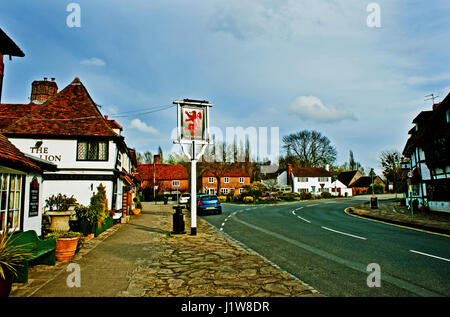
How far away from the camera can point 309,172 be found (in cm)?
6494

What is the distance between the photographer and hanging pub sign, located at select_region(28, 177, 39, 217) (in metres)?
9.06

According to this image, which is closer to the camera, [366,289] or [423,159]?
[366,289]

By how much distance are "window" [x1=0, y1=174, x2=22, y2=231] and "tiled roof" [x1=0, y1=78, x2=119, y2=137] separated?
10172 mm

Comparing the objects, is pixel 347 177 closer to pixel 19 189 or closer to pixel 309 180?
pixel 309 180

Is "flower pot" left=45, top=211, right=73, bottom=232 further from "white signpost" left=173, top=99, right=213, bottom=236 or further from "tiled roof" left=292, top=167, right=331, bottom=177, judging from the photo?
"tiled roof" left=292, top=167, right=331, bottom=177

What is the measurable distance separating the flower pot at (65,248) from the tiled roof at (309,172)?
6026cm

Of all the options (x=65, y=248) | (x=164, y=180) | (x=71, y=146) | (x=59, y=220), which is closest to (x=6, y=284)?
(x=65, y=248)

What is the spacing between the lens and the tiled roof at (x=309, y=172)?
64.6m

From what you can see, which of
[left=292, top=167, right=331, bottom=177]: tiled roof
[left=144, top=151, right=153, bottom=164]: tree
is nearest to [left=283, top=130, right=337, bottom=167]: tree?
[left=292, top=167, right=331, bottom=177]: tiled roof

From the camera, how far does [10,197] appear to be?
7.77 metres

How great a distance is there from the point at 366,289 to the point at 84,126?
1852 cm

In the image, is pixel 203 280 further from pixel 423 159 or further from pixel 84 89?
pixel 423 159
